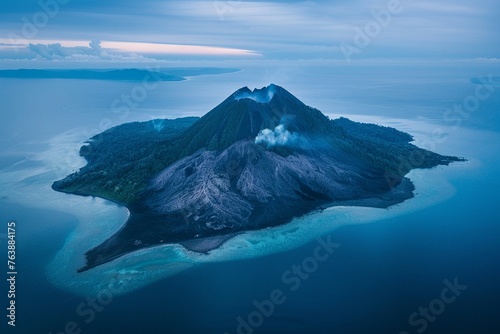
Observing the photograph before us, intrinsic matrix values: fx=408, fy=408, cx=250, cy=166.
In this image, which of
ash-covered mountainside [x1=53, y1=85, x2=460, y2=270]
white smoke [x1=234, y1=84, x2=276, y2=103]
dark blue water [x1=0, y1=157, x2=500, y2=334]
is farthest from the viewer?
white smoke [x1=234, y1=84, x2=276, y2=103]

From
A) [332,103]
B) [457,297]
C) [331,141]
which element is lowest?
[457,297]

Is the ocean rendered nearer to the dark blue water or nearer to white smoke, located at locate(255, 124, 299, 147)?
the dark blue water

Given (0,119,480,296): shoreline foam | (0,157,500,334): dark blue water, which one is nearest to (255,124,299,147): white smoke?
(0,119,480,296): shoreline foam

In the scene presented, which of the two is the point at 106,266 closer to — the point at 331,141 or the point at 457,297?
the point at 457,297

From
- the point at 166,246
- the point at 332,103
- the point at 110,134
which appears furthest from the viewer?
the point at 332,103

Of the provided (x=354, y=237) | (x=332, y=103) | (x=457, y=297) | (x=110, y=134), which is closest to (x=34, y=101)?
(x=110, y=134)

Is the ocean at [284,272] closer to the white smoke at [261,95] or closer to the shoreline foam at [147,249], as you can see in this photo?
the shoreline foam at [147,249]
